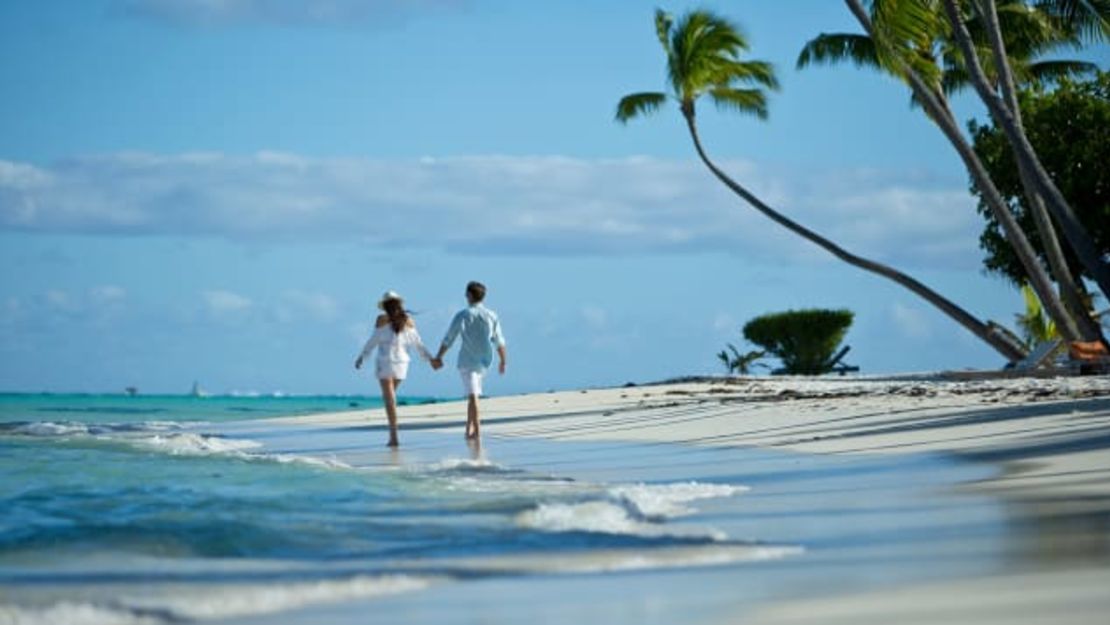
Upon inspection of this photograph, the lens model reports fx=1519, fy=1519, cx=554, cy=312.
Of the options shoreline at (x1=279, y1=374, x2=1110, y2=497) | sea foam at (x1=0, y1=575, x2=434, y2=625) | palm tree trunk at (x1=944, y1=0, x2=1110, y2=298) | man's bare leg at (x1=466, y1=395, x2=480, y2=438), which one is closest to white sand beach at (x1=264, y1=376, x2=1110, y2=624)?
shoreline at (x1=279, y1=374, x2=1110, y2=497)

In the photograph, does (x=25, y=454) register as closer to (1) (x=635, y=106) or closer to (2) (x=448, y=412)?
(2) (x=448, y=412)

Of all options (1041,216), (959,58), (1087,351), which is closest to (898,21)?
(1041,216)

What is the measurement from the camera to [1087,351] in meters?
23.7

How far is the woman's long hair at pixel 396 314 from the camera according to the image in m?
16.1

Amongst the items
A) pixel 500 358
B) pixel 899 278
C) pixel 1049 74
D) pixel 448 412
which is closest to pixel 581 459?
pixel 500 358

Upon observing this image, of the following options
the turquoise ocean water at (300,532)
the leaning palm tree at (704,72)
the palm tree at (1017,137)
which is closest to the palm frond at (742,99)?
the leaning palm tree at (704,72)

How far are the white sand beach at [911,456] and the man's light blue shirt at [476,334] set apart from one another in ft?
3.41

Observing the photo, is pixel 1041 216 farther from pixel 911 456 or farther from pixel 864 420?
pixel 911 456

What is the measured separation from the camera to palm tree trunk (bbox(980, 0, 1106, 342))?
950 inches

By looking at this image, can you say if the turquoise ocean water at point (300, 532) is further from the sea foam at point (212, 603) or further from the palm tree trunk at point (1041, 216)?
the palm tree trunk at point (1041, 216)

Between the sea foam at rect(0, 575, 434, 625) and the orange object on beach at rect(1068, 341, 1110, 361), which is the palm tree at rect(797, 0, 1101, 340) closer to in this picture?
the orange object on beach at rect(1068, 341, 1110, 361)

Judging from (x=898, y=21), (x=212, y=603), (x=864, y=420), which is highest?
(x=898, y=21)

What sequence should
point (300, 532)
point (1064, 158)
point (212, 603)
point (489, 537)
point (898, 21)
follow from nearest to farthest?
point (212, 603) < point (489, 537) < point (300, 532) < point (898, 21) < point (1064, 158)

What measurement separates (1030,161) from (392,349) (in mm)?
12157
